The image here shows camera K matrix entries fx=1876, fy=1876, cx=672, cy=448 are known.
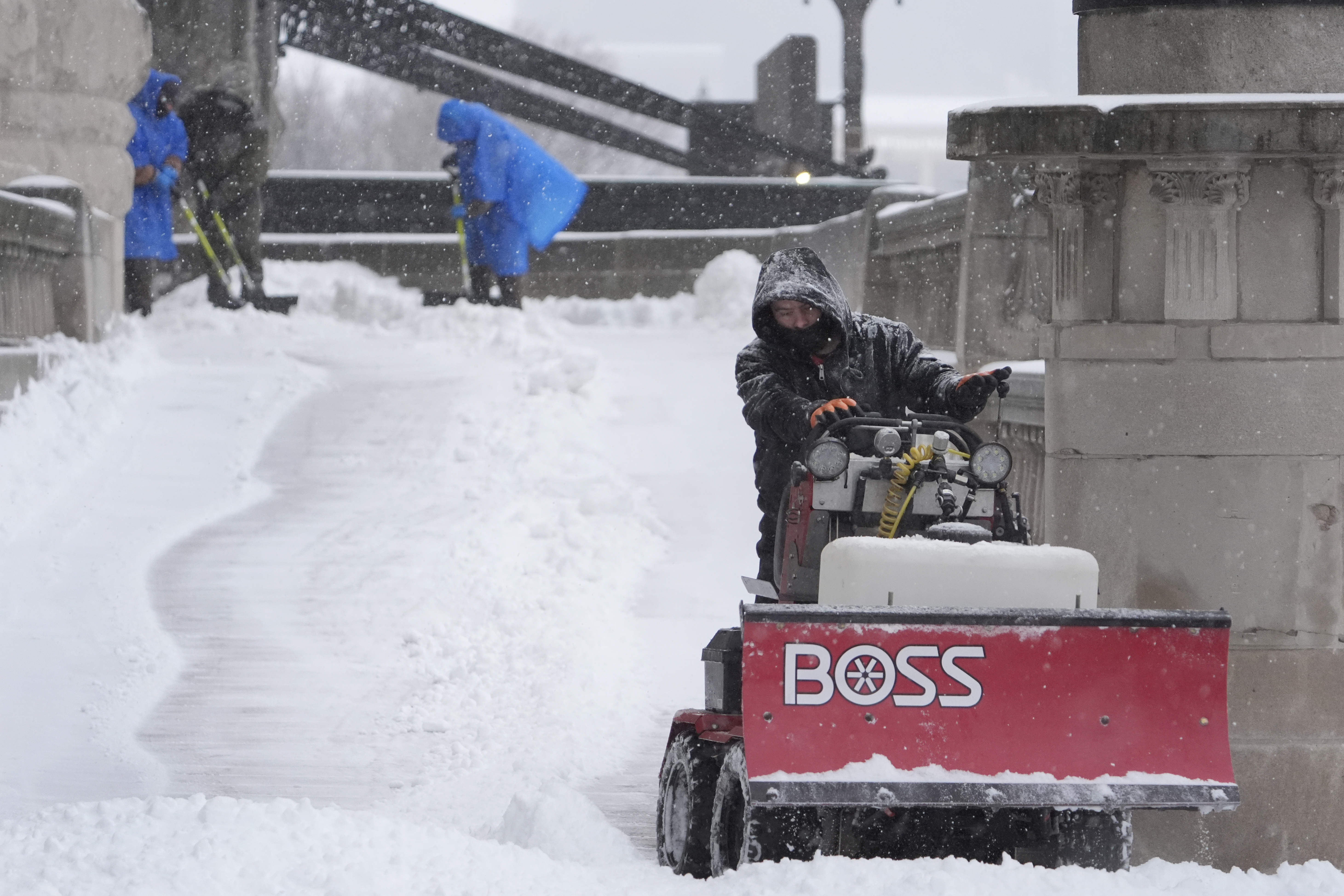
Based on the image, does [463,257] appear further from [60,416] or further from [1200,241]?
[1200,241]

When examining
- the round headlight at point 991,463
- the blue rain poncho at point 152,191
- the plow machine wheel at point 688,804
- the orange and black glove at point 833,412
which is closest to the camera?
the round headlight at point 991,463

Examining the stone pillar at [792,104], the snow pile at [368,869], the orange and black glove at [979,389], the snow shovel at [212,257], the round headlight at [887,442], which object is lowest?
the snow pile at [368,869]

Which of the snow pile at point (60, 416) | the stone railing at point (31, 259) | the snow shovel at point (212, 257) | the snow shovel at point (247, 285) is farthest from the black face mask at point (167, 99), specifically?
the stone railing at point (31, 259)

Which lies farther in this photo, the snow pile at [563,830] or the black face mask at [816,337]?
the black face mask at [816,337]

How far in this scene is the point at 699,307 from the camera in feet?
68.4

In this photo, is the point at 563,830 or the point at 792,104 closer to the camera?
the point at 563,830

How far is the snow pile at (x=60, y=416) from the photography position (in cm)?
1011

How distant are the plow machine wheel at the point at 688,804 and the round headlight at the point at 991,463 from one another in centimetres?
113

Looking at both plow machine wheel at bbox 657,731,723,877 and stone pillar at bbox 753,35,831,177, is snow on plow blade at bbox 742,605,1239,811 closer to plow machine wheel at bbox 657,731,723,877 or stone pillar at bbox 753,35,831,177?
plow machine wheel at bbox 657,731,723,877

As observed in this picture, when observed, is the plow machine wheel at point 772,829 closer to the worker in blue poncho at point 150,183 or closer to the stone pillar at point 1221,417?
the stone pillar at point 1221,417

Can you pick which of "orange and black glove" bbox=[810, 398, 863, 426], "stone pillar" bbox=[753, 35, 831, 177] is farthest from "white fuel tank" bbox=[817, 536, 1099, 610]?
"stone pillar" bbox=[753, 35, 831, 177]

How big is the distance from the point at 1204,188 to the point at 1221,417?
832 millimetres

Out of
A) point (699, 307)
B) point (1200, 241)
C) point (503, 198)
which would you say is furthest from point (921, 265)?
point (699, 307)

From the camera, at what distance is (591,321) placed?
67.7ft
